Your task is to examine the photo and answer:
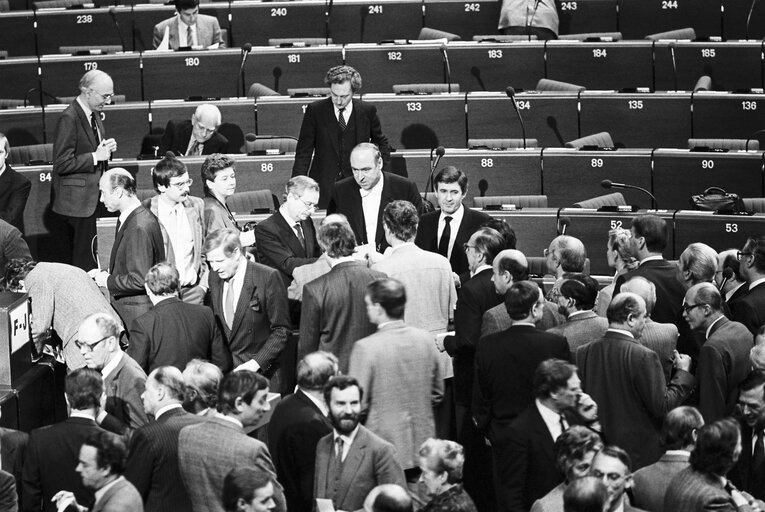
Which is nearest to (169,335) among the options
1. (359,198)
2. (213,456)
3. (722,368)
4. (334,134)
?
(213,456)

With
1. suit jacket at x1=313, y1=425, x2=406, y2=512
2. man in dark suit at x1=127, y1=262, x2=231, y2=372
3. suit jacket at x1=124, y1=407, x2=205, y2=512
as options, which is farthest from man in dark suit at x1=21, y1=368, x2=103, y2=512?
suit jacket at x1=313, y1=425, x2=406, y2=512

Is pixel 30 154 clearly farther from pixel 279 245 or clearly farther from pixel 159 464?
pixel 159 464

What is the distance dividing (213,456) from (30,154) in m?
4.66

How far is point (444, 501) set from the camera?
3494 millimetres

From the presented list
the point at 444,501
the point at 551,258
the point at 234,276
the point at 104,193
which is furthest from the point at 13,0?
the point at 444,501

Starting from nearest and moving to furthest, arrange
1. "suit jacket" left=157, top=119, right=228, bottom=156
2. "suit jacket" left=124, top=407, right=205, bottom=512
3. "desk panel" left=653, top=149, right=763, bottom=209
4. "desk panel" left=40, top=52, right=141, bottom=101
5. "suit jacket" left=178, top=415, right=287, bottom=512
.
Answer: "suit jacket" left=178, top=415, right=287, bottom=512, "suit jacket" left=124, top=407, right=205, bottom=512, "suit jacket" left=157, top=119, right=228, bottom=156, "desk panel" left=653, top=149, right=763, bottom=209, "desk panel" left=40, top=52, right=141, bottom=101

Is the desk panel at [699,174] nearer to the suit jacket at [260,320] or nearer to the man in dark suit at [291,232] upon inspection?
the man in dark suit at [291,232]

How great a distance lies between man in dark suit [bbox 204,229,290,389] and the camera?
5.12 metres

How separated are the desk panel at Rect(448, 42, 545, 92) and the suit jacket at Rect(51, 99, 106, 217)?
300 centimetres

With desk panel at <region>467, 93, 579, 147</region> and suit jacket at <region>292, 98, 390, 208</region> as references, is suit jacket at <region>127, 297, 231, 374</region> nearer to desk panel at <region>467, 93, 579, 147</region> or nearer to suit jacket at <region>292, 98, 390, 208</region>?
suit jacket at <region>292, 98, 390, 208</region>

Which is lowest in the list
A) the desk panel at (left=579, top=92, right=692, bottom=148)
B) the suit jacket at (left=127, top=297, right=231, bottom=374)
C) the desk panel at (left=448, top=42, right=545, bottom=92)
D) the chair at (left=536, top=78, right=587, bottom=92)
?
the suit jacket at (left=127, top=297, right=231, bottom=374)

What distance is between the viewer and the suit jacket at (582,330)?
189 inches

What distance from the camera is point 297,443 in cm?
418

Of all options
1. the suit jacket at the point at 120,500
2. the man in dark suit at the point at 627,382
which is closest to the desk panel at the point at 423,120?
the man in dark suit at the point at 627,382
